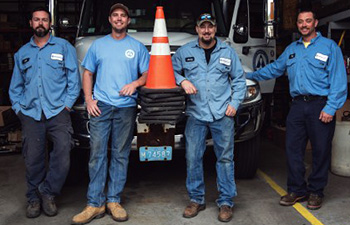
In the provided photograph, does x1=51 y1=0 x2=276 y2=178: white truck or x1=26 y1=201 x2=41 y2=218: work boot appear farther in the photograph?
x1=51 y1=0 x2=276 y2=178: white truck

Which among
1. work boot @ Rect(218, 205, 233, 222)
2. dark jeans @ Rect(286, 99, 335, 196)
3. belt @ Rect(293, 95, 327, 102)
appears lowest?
work boot @ Rect(218, 205, 233, 222)

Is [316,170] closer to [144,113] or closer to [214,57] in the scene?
[214,57]

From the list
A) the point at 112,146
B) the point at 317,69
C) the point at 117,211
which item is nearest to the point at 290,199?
the point at 317,69

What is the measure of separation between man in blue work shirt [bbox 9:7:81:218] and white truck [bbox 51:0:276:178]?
300 mm

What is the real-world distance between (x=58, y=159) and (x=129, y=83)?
1.02 m

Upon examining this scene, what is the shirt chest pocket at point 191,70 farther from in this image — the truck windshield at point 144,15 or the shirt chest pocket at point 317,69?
the truck windshield at point 144,15

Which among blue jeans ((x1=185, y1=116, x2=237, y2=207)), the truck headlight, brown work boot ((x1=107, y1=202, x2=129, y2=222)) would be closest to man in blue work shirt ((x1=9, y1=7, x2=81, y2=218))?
brown work boot ((x1=107, y1=202, x2=129, y2=222))

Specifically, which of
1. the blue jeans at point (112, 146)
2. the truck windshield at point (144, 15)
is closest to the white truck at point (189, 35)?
Result: the truck windshield at point (144, 15)

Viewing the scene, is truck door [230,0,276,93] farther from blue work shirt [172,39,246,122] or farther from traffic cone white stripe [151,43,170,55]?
traffic cone white stripe [151,43,170,55]

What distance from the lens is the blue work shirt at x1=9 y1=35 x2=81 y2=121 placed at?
450cm

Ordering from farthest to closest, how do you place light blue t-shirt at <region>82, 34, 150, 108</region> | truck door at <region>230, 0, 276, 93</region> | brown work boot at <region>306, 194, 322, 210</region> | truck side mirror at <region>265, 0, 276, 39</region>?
1. truck door at <region>230, 0, 276, 93</region>
2. truck side mirror at <region>265, 0, 276, 39</region>
3. brown work boot at <region>306, 194, 322, 210</region>
4. light blue t-shirt at <region>82, 34, 150, 108</region>

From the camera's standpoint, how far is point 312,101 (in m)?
4.73

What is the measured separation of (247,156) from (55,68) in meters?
2.41

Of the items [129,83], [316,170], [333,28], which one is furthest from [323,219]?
[333,28]
